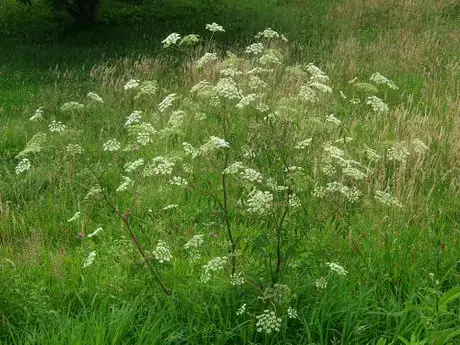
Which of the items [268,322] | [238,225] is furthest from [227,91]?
[238,225]

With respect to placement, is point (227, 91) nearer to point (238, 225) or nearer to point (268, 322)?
point (268, 322)

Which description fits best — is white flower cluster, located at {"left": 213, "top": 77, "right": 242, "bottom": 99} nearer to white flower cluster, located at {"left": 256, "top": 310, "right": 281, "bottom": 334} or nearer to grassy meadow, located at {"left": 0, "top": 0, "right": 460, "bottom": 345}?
grassy meadow, located at {"left": 0, "top": 0, "right": 460, "bottom": 345}

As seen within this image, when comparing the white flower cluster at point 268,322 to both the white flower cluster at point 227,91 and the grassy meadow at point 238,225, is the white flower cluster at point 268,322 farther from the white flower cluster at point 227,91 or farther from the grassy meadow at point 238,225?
the white flower cluster at point 227,91

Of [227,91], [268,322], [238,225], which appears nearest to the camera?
[268,322]

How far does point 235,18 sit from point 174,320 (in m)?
15.4

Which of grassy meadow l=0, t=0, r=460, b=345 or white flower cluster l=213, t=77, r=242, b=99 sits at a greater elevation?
white flower cluster l=213, t=77, r=242, b=99

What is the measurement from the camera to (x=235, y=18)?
56.8 ft

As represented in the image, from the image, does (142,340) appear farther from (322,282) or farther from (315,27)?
(315,27)

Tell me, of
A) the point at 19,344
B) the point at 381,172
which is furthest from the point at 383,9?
the point at 19,344

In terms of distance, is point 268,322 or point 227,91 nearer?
point 268,322

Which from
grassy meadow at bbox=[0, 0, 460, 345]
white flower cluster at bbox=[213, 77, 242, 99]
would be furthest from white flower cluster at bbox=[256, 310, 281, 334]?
white flower cluster at bbox=[213, 77, 242, 99]

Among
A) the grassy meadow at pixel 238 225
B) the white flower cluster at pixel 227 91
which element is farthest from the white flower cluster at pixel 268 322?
the white flower cluster at pixel 227 91

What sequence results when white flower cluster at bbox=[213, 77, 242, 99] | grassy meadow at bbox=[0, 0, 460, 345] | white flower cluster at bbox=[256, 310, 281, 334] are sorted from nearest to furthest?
1. white flower cluster at bbox=[256, 310, 281, 334]
2. white flower cluster at bbox=[213, 77, 242, 99]
3. grassy meadow at bbox=[0, 0, 460, 345]

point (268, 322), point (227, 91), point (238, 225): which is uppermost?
point (227, 91)
